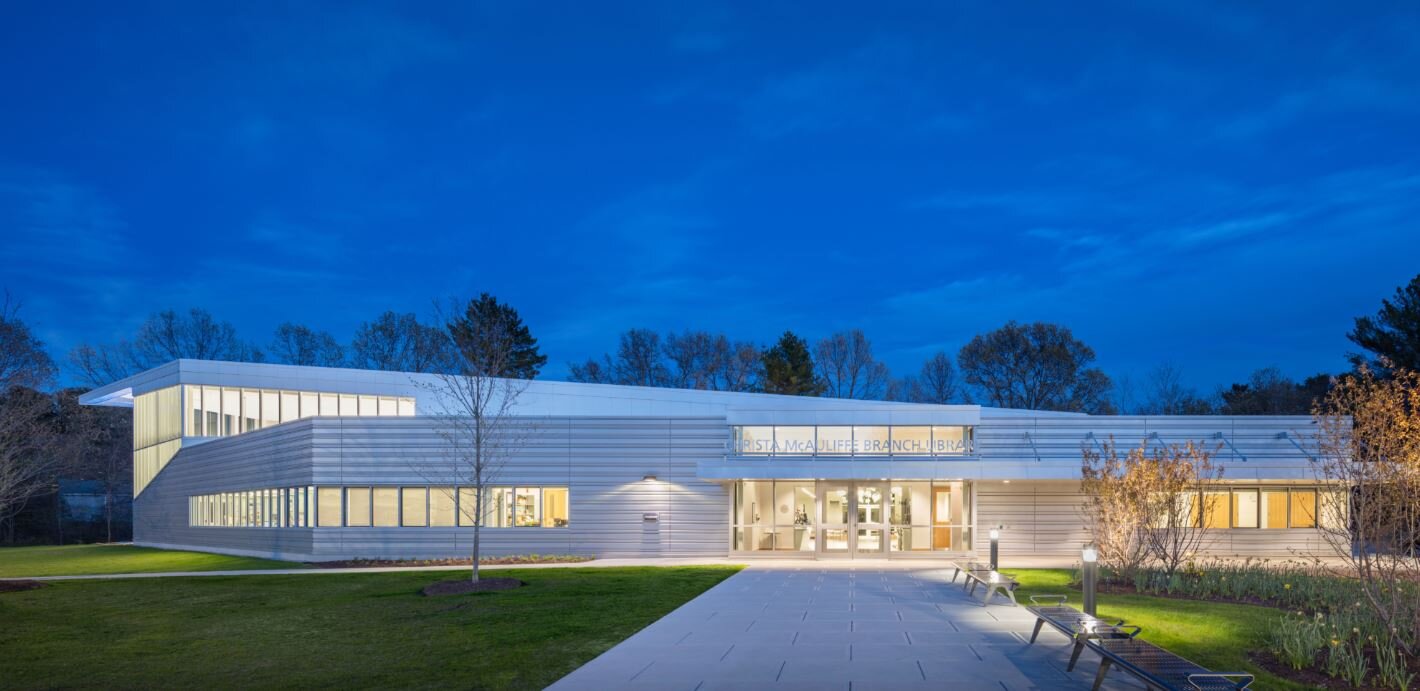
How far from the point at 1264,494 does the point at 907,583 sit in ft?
43.4

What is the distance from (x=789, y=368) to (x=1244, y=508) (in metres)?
28.4

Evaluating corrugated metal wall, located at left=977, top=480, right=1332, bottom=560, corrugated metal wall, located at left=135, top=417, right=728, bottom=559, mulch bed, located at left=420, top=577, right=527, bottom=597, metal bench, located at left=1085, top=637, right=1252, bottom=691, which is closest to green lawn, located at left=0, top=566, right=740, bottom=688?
mulch bed, located at left=420, top=577, right=527, bottom=597

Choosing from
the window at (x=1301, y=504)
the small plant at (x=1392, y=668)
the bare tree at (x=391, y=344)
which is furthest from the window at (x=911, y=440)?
the bare tree at (x=391, y=344)

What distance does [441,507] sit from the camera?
27172 mm

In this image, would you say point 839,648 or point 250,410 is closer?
point 839,648

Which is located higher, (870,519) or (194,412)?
(194,412)

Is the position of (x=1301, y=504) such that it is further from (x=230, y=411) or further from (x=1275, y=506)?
(x=230, y=411)

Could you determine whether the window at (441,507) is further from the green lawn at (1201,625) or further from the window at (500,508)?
the green lawn at (1201,625)

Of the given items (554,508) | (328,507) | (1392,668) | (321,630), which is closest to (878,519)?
(554,508)

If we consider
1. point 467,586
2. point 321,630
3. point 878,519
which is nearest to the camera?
point 321,630

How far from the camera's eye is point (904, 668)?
387 inches

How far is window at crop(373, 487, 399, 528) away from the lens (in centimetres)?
2725

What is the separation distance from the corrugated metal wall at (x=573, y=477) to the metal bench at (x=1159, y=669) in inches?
718

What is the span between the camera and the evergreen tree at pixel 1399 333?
36719 mm
